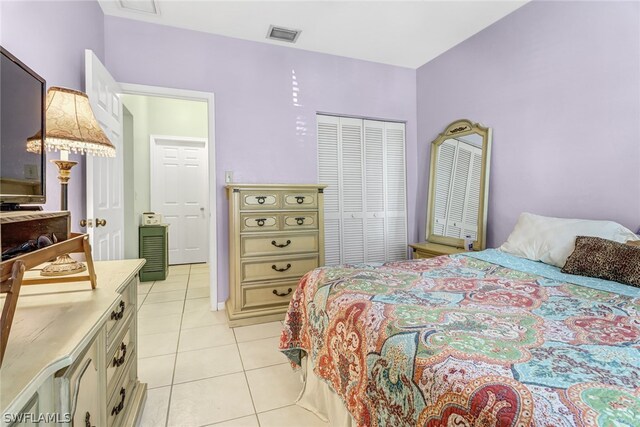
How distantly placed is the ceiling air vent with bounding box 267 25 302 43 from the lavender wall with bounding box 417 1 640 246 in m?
1.70

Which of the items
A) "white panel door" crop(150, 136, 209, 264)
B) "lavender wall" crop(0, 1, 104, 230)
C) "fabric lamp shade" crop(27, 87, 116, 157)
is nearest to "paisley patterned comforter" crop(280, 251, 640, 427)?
"fabric lamp shade" crop(27, 87, 116, 157)

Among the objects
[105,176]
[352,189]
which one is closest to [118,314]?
[105,176]

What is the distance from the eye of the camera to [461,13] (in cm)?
274

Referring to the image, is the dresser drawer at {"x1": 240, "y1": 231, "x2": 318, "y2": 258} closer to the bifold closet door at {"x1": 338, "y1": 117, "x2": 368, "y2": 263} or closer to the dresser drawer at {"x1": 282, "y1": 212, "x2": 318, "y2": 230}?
the dresser drawer at {"x1": 282, "y1": 212, "x2": 318, "y2": 230}

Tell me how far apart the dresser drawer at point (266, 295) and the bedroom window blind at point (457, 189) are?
1.73m

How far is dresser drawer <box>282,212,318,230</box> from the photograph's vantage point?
9.46 ft

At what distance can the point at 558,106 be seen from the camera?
238 cm

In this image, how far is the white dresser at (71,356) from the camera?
0.61m

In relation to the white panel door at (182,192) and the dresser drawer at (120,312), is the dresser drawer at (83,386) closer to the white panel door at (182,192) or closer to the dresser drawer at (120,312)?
the dresser drawer at (120,312)

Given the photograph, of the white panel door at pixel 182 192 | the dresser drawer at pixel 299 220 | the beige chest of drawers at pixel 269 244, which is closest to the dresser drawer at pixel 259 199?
the beige chest of drawers at pixel 269 244

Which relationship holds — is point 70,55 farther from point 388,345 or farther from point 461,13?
point 461,13

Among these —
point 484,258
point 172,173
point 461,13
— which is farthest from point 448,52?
point 172,173

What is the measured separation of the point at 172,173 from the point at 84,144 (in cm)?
411

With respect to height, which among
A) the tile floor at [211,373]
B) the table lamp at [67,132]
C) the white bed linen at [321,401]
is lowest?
the tile floor at [211,373]
